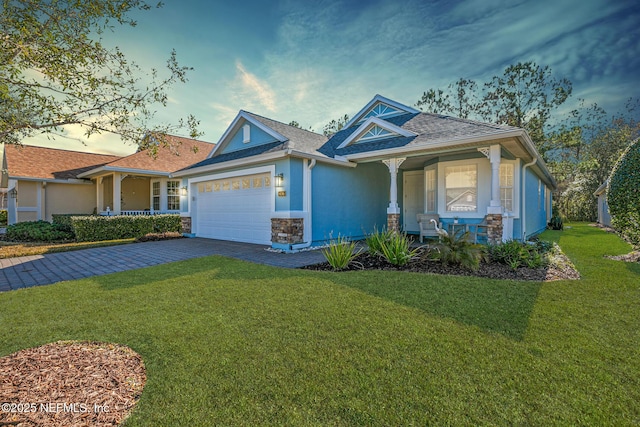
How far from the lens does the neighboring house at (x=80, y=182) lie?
47.2 feet

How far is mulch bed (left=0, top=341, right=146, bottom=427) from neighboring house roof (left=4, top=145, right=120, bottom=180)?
1596 centimetres

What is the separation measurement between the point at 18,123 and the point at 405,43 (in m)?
9.97

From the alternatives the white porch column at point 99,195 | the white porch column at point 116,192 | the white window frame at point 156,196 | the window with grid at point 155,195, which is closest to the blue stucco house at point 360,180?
the white porch column at point 116,192

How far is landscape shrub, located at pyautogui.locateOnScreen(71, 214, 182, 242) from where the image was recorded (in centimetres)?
1134

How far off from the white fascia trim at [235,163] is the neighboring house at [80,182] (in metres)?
1.48

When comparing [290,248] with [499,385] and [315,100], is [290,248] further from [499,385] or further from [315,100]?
[315,100]

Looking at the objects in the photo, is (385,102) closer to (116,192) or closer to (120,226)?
(120,226)

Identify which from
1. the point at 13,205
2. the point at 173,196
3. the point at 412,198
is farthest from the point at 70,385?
the point at 13,205

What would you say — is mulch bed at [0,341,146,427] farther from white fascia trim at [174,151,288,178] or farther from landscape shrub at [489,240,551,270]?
white fascia trim at [174,151,288,178]

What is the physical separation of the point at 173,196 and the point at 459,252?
14441mm

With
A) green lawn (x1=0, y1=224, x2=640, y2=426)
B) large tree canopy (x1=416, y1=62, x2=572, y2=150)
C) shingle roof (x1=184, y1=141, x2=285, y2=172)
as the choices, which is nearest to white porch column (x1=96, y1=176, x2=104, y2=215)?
shingle roof (x1=184, y1=141, x2=285, y2=172)

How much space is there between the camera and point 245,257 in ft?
25.2

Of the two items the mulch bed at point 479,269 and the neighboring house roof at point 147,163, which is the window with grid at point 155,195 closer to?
the neighboring house roof at point 147,163

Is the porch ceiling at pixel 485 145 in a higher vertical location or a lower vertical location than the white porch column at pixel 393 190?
higher
